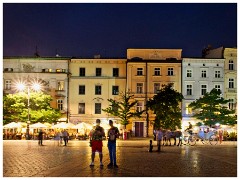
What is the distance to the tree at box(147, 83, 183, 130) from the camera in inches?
2398

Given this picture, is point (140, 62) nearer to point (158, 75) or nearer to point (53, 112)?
point (158, 75)

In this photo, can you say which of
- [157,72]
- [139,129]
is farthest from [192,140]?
[157,72]

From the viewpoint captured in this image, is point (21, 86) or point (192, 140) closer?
point (192, 140)

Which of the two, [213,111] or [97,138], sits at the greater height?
[213,111]

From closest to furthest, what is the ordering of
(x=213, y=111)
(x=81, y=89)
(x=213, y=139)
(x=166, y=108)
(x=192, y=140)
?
1. (x=192, y=140)
2. (x=213, y=139)
3. (x=213, y=111)
4. (x=166, y=108)
5. (x=81, y=89)

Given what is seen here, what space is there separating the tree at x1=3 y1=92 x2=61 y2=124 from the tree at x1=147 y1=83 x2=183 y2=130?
11688 mm

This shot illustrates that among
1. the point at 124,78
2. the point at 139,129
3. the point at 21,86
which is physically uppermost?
the point at 124,78

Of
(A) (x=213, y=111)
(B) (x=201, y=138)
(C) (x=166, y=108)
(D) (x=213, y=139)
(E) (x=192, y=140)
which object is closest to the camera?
(E) (x=192, y=140)

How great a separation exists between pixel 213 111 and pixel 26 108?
21454 millimetres

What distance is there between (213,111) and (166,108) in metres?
5.35

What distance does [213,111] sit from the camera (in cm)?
6112

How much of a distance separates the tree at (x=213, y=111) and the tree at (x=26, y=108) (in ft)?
55.2

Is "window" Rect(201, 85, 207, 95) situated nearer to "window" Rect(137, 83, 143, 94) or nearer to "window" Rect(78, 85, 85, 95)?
"window" Rect(137, 83, 143, 94)

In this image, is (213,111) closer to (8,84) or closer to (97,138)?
(8,84)
